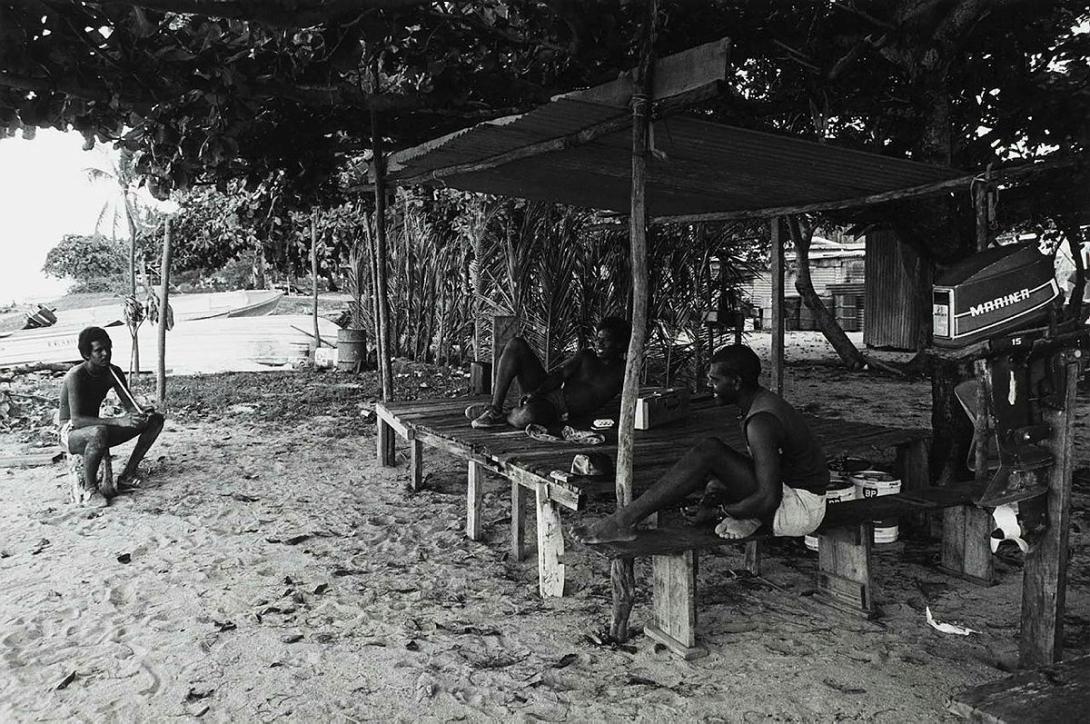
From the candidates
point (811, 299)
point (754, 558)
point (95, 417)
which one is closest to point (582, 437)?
point (754, 558)

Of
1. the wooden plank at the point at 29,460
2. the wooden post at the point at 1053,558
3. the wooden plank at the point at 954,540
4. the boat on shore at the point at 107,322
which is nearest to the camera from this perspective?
the wooden post at the point at 1053,558

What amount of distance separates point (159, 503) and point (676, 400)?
3832mm

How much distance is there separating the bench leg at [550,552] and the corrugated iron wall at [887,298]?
13067mm

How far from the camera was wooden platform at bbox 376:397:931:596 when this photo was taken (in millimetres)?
4000

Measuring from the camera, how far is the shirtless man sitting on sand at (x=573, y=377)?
538cm

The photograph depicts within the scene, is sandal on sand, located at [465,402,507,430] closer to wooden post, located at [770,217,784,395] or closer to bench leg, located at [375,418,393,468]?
bench leg, located at [375,418,393,468]

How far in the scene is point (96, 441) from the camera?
5.62 meters

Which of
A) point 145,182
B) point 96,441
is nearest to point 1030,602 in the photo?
point 96,441

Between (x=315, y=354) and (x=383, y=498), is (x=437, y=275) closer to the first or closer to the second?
(x=315, y=354)

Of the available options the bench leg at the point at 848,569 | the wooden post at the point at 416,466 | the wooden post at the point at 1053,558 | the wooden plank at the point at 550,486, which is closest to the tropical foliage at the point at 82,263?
the wooden post at the point at 416,466

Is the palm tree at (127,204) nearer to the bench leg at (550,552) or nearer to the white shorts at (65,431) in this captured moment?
the white shorts at (65,431)

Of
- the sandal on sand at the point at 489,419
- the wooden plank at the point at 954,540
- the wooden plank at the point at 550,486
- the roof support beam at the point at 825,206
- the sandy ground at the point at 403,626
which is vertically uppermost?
the roof support beam at the point at 825,206

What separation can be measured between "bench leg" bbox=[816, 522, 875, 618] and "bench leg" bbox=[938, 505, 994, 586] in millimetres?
779

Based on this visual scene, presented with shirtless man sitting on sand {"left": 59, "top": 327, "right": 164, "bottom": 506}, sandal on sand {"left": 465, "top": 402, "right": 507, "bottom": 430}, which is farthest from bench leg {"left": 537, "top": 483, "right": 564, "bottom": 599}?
shirtless man sitting on sand {"left": 59, "top": 327, "right": 164, "bottom": 506}
